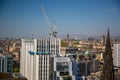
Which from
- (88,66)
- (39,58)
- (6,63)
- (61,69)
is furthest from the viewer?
(88,66)

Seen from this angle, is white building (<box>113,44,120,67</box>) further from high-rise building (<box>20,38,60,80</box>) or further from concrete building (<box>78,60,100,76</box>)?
high-rise building (<box>20,38,60,80</box>)

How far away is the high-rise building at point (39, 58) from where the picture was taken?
17.1ft

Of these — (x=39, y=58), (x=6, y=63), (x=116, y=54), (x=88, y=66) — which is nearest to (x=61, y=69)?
(x=39, y=58)

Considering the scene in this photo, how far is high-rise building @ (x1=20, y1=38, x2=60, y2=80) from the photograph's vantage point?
205 inches

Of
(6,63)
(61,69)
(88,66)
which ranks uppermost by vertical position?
(6,63)

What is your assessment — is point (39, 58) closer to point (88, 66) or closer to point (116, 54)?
point (116, 54)

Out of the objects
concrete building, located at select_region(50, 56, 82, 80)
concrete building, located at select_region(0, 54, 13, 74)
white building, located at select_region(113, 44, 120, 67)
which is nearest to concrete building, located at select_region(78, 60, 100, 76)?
white building, located at select_region(113, 44, 120, 67)

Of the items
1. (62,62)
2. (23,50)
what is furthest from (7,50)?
(62,62)

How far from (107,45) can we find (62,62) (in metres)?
2.17

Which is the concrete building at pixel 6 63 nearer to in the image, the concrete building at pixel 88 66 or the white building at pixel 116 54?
the concrete building at pixel 88 66

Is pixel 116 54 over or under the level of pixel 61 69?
over

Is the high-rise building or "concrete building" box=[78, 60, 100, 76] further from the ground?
the high-rise building

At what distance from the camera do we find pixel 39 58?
5203 mm

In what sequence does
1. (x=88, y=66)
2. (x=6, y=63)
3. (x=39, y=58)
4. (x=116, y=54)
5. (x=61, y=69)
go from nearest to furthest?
(x=39, y=58), (x=61, y=69), (x=6, y=63), (x=116, y=54), (x=88, y=66)
